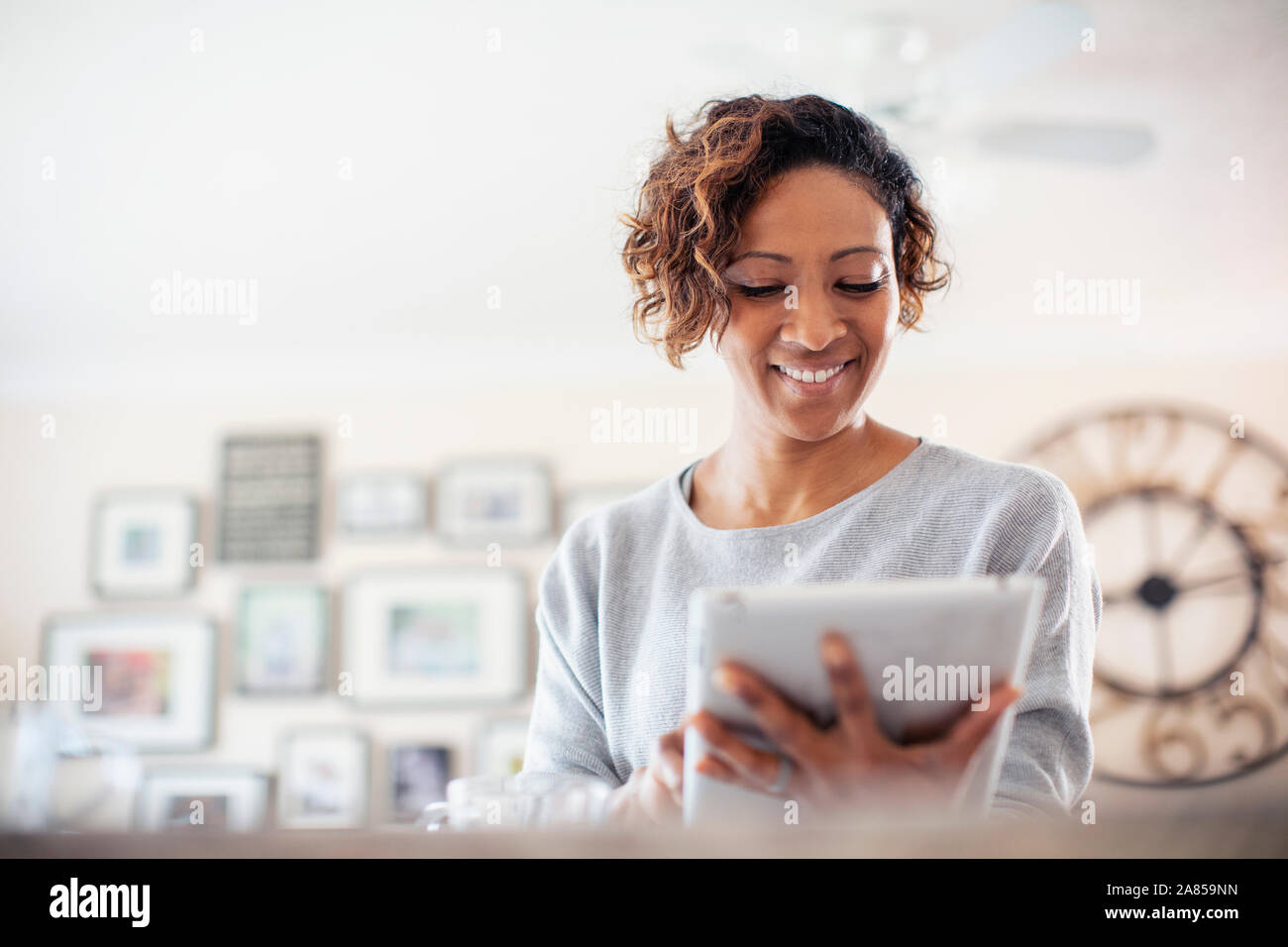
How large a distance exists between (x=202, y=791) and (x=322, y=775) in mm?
467

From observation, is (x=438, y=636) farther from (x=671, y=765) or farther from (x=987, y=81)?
(x=671, y=765)

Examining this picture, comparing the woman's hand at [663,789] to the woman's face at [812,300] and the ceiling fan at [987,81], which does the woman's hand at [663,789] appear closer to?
the woman's face at [812,300]

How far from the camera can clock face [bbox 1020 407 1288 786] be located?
3.38 meters

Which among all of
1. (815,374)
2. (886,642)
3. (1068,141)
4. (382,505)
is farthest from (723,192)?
(382,505)

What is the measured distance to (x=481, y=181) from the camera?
2900mm

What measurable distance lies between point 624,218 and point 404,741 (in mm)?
2918

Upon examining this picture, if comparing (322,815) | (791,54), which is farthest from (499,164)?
(322,815)

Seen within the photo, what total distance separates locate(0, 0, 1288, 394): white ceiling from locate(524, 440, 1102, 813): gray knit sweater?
3.44 ft

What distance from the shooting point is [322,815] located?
372 centimetres

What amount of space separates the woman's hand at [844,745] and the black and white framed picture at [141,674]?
12.3 feet

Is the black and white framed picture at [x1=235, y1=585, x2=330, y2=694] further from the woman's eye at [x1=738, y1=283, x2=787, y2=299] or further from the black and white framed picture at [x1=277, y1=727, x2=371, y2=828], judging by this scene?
the woman's eye at [x1=738, y1=283, x2=787, y2=299]

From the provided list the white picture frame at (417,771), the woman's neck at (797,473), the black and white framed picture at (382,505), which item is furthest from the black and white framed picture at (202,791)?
the woman's neck at (797,473)

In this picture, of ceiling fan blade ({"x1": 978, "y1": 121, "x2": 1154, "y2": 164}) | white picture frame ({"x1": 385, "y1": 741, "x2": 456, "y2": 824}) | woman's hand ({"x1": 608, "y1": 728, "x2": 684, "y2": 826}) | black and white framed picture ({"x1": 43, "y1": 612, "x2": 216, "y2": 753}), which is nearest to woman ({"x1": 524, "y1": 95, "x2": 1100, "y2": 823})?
woman's hand ({"x1": 608, "y1": 728, "x2": 684, "y2": 826})

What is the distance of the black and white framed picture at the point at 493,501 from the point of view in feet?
12.6
